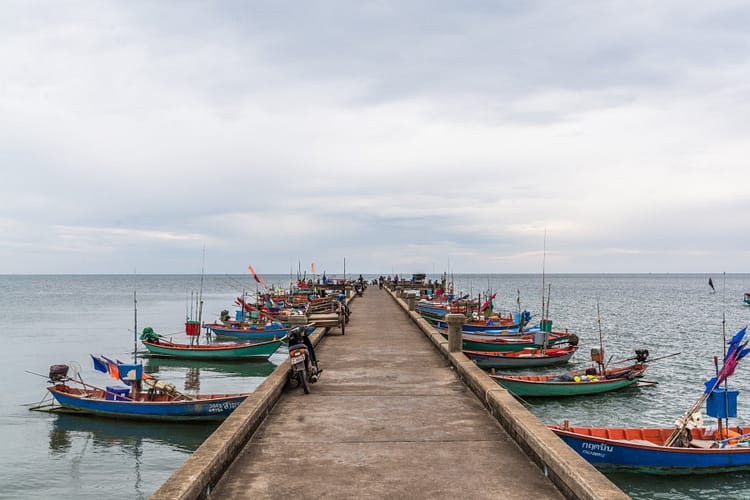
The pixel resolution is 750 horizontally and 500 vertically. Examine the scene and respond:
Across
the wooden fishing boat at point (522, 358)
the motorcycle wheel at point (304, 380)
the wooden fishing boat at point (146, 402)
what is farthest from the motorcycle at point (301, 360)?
the wooden fishing boat at point (522, 358)

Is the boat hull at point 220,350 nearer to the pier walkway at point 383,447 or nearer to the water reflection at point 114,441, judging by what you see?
the water reflection at point 114,441

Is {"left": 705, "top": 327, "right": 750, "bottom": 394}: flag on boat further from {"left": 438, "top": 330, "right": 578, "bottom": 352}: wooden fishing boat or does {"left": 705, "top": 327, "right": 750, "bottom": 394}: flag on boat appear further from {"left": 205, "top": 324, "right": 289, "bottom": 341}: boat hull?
A: {"left": 205, "top": 324, "right": 289, "bottom": 341}: boat hull

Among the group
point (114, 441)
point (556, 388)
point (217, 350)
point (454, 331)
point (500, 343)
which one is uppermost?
point (454, 331)

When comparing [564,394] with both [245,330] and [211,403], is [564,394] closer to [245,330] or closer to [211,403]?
[211,403]

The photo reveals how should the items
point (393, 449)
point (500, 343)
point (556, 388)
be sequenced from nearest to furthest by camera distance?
point (393, 449)
point (556, 388)
point (500, 343)

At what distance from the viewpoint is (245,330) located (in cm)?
4325

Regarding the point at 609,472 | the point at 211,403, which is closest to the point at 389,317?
the point at 211,403

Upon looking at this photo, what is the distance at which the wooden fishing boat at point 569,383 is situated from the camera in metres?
23.0

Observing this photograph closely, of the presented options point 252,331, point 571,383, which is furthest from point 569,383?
point 252,331

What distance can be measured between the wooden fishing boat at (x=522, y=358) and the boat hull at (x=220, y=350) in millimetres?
11973

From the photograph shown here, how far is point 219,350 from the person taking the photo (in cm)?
3497

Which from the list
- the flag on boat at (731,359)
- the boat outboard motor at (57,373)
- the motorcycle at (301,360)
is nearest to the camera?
the motorcycle at (301,360)

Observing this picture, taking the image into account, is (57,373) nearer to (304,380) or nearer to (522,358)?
(304,380)

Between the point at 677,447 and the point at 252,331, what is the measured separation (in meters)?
32.3
